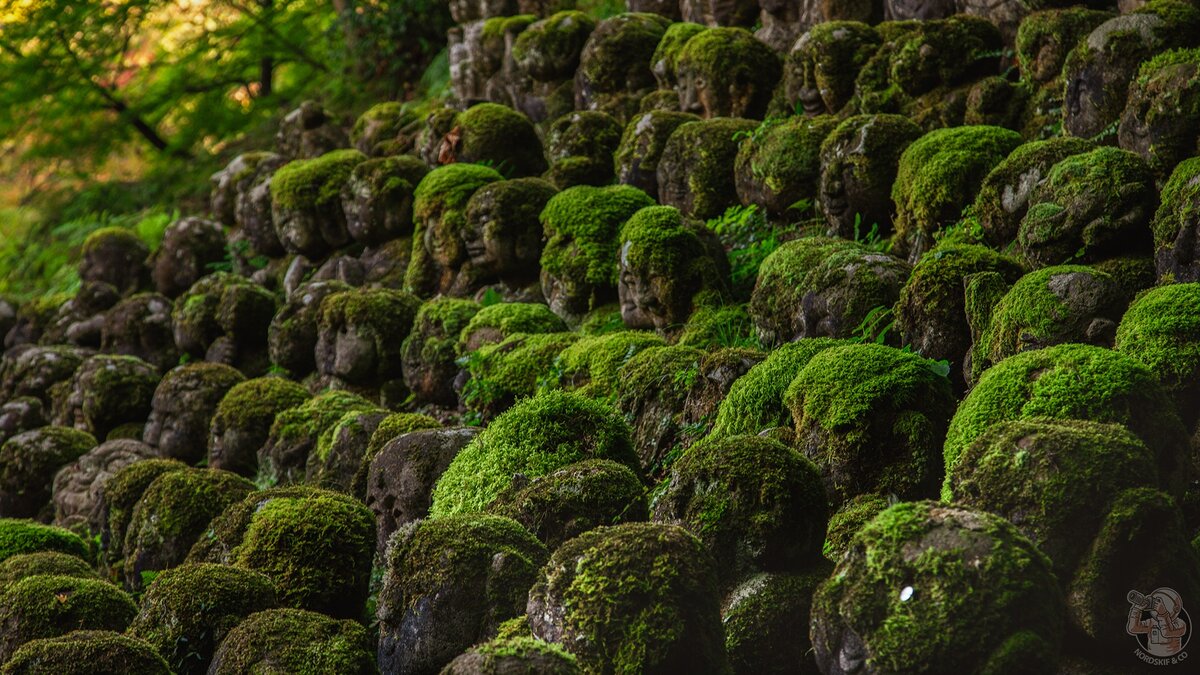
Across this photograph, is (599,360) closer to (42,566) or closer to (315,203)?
(42,566)

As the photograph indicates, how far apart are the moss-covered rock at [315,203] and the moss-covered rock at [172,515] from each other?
13.9 feet

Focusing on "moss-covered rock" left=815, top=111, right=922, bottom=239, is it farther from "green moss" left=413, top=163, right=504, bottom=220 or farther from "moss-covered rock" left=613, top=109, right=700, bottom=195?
"green moss" left=413, top=163, right=504, bottom=220

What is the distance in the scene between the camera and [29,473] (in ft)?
31.7

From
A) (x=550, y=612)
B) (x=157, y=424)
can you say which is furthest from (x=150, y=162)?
(x=550, y=612)

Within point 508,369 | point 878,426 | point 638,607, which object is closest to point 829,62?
point 508,369

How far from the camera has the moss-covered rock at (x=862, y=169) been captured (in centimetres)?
711

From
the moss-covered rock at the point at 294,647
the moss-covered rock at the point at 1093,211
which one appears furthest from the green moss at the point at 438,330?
the moss-covered rock at the point at 1093,211

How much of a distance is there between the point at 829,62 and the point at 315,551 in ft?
15.9

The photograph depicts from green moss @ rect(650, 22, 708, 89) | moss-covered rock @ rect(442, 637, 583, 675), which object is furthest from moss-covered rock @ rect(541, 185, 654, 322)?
moss-covered rock @ rect(442, 637, 583, 675)

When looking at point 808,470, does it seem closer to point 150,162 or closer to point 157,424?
point 157,424

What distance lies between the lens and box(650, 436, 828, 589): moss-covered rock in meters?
4.22

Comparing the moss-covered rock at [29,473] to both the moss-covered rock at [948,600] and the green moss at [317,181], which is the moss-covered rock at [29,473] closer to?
the green moss at [317,181]

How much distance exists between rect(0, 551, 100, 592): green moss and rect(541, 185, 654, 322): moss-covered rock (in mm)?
3561

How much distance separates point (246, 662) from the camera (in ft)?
15.2
